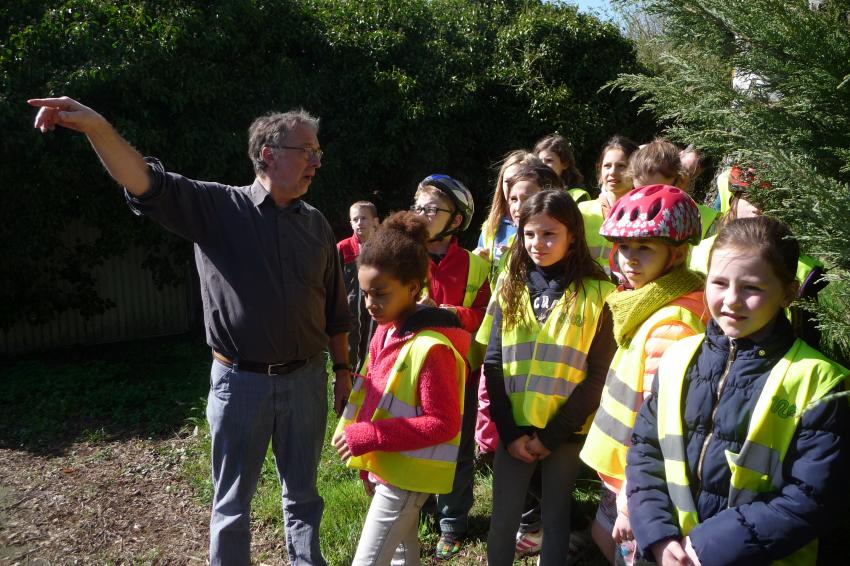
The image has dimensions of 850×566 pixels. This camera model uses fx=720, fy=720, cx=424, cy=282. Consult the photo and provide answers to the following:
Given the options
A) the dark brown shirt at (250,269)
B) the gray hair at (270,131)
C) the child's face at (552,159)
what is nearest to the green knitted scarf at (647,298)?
the dark brown shirt at (250,269)

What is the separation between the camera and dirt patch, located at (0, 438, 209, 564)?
14.3ft

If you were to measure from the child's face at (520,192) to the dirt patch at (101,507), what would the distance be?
107 inches

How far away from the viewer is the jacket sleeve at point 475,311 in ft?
12.3

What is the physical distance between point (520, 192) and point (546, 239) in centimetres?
86

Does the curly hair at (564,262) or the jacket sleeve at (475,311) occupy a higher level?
the curly hair at (564,262)

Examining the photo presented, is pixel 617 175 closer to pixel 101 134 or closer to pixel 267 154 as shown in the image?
pixel 267 154

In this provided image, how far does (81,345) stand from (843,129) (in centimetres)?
932

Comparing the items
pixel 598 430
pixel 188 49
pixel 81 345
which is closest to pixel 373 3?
pixel 188 49

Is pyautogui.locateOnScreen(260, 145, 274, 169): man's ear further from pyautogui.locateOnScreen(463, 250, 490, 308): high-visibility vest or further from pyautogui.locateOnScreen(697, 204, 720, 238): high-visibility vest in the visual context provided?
pyautogui.locateOnScreen(697, 204, 720, 238): high-visibility vest

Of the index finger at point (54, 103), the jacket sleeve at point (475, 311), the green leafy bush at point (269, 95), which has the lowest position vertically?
the jacket sleeve at point (475, 311)

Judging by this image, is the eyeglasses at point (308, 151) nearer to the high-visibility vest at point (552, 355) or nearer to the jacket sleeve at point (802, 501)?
the high-visibility vest at point (552, 355)

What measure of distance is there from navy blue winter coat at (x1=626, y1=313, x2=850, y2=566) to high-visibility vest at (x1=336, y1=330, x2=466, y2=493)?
31.7 inches

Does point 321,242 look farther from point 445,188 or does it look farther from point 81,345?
point 81,345

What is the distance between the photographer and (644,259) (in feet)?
8.91
